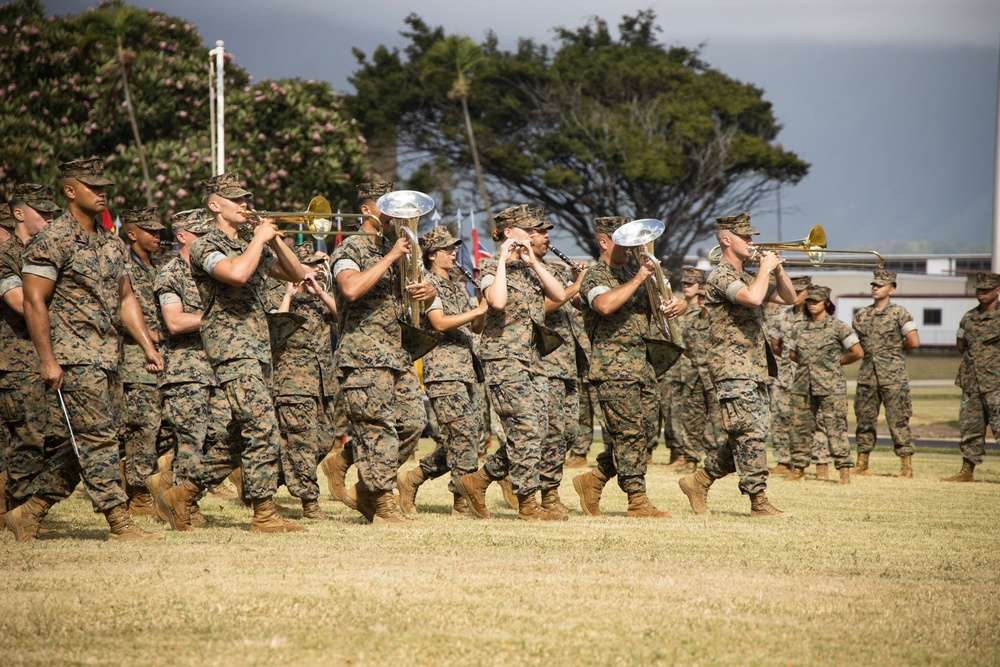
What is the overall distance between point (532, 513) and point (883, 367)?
717 cm

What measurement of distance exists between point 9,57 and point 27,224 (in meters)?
21.4

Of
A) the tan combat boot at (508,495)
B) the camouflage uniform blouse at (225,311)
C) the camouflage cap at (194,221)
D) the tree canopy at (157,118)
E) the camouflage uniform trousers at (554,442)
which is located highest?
the tree canopy at (157,118)

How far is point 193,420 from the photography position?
28.4 feet

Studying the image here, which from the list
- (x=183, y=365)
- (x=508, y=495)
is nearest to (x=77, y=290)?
(x=183, y=365)

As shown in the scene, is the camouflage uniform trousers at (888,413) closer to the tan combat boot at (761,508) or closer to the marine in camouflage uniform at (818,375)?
the marine in camouflage uniform at (818,375)

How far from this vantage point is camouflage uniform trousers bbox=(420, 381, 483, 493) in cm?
943

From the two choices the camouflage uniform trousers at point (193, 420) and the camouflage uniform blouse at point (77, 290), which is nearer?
the camouflage uniform blouse at point (77, 290)

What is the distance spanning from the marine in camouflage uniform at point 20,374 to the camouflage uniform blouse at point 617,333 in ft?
13.5

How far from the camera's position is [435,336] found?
8750mm

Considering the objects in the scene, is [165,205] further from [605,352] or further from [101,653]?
[101,653]

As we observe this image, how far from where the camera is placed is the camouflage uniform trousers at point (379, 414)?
844cm

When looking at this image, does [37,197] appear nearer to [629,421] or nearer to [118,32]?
[629,421]

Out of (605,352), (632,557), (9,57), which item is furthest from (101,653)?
(9,57)

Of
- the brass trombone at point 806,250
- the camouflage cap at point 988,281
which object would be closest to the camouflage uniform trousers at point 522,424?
the brass trombone at point 806,250
